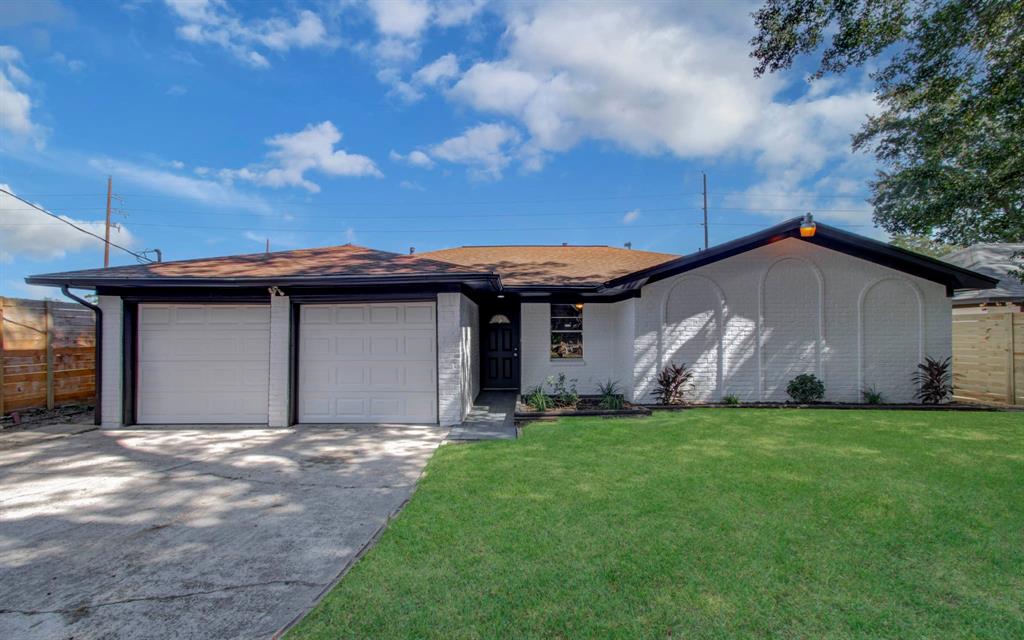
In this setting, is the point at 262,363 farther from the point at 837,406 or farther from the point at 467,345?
the point at 837,406

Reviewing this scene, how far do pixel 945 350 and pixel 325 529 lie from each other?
1324 cm

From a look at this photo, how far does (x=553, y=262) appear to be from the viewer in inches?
534

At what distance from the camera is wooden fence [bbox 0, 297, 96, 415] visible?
835cm

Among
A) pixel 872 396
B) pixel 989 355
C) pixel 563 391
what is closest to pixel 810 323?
pixel 872 396

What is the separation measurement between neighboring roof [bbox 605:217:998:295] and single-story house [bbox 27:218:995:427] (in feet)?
0.15

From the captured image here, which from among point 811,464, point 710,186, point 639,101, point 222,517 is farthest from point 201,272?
point 710,186

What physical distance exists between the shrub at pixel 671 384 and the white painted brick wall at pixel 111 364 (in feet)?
35.8

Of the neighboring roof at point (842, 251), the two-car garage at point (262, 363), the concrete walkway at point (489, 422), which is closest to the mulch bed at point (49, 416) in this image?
the two-car garage at point (262, 363)

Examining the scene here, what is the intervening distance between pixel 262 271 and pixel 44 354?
5351 millimetres

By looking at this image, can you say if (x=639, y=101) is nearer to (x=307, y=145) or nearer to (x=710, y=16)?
(x=710, y=16)

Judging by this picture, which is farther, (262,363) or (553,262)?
(553,262)

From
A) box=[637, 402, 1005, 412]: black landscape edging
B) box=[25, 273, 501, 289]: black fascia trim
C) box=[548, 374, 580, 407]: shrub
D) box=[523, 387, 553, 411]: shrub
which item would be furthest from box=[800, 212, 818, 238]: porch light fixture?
box=[25, 273, 501, 289]: black fascia trim

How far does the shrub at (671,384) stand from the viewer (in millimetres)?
9891

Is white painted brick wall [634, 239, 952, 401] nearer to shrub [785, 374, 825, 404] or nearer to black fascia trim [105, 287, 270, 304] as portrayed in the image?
shrub [785, 374, 825, 404]
